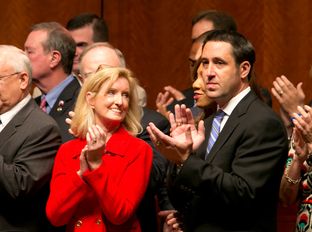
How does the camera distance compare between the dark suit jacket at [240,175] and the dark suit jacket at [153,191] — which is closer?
the dark suit jacket at [240,175]

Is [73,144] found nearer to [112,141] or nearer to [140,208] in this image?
[112,141]

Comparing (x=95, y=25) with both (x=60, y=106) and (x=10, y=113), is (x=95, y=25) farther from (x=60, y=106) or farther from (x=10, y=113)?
(x=10, y=113)

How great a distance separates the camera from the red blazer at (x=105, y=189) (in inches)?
142

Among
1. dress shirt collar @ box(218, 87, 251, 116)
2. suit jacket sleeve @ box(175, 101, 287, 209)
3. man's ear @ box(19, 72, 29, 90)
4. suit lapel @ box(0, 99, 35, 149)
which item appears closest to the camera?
suit jacket sleeve @ box(175, 101, 287, 209)

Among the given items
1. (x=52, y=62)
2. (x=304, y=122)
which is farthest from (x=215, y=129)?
(x=52, y=62)

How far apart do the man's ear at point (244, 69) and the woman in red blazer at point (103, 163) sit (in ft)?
1.54

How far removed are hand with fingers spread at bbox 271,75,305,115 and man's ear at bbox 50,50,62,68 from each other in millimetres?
1197

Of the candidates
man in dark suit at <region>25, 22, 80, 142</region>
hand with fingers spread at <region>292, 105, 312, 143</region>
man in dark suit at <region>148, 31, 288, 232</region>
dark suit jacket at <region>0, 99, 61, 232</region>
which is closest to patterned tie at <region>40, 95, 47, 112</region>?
man in dark suit at <region>25, 22, 80, 142</region>

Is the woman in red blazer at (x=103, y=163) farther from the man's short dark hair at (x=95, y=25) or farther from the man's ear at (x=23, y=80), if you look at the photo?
the man's short dark hair at (x=95, y=25)

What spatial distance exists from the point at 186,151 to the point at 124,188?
0.31 m

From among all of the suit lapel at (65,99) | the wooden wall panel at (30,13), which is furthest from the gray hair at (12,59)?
the wooden wall panel at (30,13)

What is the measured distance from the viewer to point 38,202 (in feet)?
13.0

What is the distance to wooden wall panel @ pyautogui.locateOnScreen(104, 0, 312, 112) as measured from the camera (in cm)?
571

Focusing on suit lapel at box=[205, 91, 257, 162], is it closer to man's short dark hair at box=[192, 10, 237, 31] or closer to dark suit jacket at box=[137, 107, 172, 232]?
dark suit jacket at box=[137, 107, 172, 232]
